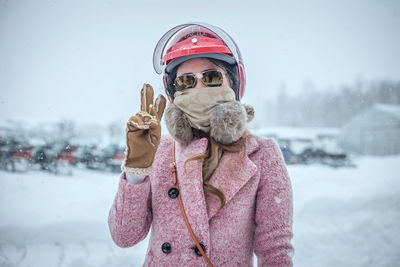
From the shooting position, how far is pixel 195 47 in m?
1.17

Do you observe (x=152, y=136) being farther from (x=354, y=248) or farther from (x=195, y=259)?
(x=354, y=248)

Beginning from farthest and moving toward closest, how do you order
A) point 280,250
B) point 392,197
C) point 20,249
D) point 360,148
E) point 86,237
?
point 360,148 → point 392,197 → point 86,237 → point 20,249 → point 280,250

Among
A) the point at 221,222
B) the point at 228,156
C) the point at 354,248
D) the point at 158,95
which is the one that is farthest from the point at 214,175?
the point at 354,248

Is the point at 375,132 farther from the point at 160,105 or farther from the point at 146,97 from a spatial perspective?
the point at 146,97

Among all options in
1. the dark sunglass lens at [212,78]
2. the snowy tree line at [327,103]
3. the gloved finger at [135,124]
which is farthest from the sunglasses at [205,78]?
the snowy tree line at [327,103]

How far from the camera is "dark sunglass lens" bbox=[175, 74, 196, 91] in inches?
47.2

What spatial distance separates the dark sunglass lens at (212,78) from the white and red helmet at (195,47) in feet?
0.32

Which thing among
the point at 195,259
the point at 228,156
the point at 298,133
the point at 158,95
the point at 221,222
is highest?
the point at 158,95

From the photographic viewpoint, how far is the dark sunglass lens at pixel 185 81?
120 centimetres

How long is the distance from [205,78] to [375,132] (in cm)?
2235

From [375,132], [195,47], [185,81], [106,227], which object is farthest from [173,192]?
[375,132]

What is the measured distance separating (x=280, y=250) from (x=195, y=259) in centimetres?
44

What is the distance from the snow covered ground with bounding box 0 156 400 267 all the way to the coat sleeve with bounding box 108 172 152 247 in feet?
7.38

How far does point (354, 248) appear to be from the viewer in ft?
10.8
